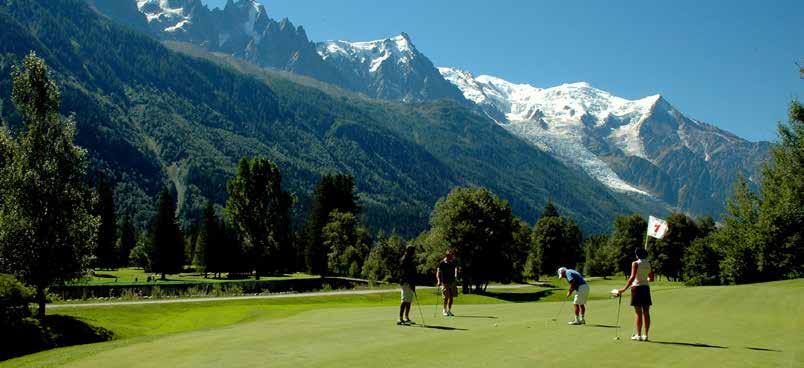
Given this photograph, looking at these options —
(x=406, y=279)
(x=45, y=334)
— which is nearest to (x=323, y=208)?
(x=45, y=334)

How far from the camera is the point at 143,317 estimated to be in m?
41.9

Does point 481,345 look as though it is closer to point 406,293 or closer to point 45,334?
point 406,293

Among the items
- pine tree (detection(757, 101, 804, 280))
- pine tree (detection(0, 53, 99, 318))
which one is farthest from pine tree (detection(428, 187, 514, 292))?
pine tree (detection(0, 53, 99, 318))

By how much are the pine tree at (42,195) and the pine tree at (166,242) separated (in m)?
80.2

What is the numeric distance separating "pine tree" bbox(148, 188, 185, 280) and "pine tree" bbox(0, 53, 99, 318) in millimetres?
80247

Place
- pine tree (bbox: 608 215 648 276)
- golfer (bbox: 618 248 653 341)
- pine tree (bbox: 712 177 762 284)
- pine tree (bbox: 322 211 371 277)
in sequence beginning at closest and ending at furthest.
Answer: golfer (bbox: 618 248 653 341) → pine tree (bbox: 712 177 762 284) → pine tree (bbox: 322 211 371 277) → pine tree (bbox: 608 215 648 276)

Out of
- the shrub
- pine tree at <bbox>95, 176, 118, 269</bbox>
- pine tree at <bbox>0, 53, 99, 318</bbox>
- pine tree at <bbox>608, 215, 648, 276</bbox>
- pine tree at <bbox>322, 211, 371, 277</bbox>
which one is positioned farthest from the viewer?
pine tree at <bbox>95, 176, 118, 269</bbox>

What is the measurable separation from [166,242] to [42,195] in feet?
281

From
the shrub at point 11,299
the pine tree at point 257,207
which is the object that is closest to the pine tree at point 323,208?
the pine tree at point 257,207

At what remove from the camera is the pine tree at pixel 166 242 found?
116188 mm

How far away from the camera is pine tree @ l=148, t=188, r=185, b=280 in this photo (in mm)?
116188

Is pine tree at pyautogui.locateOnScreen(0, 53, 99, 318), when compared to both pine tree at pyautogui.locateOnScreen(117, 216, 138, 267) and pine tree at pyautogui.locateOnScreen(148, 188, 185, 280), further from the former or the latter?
pine tree at pyautogui.locateOnScreen(117, 216, 138, 267)

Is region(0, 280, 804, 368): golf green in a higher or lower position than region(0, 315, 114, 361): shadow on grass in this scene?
higher

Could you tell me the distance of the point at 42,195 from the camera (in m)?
36.4
